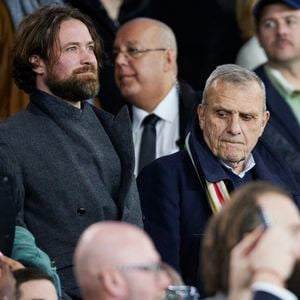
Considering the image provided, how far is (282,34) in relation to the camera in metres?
9.72

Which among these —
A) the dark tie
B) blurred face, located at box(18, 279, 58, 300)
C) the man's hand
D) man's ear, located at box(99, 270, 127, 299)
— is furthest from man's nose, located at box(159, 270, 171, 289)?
the dark tie

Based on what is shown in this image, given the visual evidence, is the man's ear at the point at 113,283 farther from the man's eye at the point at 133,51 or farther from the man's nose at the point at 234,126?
the man's eye at the point at 133,51

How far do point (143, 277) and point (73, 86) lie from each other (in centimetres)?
326

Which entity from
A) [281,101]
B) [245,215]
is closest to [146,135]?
[281,101]

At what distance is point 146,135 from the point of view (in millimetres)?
9484

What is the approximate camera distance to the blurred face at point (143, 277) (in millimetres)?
4715

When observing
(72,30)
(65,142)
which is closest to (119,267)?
(65,142)

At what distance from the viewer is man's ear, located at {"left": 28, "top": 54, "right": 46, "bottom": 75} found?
7.99 m

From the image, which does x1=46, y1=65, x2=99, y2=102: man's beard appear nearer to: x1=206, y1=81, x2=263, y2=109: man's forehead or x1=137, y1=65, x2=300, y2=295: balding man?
x1=137, y1=65, x2=300, y2=295: balding man

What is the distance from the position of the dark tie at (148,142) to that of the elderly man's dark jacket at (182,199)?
1.13 metres

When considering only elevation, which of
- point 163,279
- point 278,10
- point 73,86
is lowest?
point 163,279

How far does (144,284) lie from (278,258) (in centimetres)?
41

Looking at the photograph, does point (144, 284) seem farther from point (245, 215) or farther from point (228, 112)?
point (228, 112)

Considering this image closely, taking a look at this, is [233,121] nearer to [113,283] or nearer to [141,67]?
[141,67]
